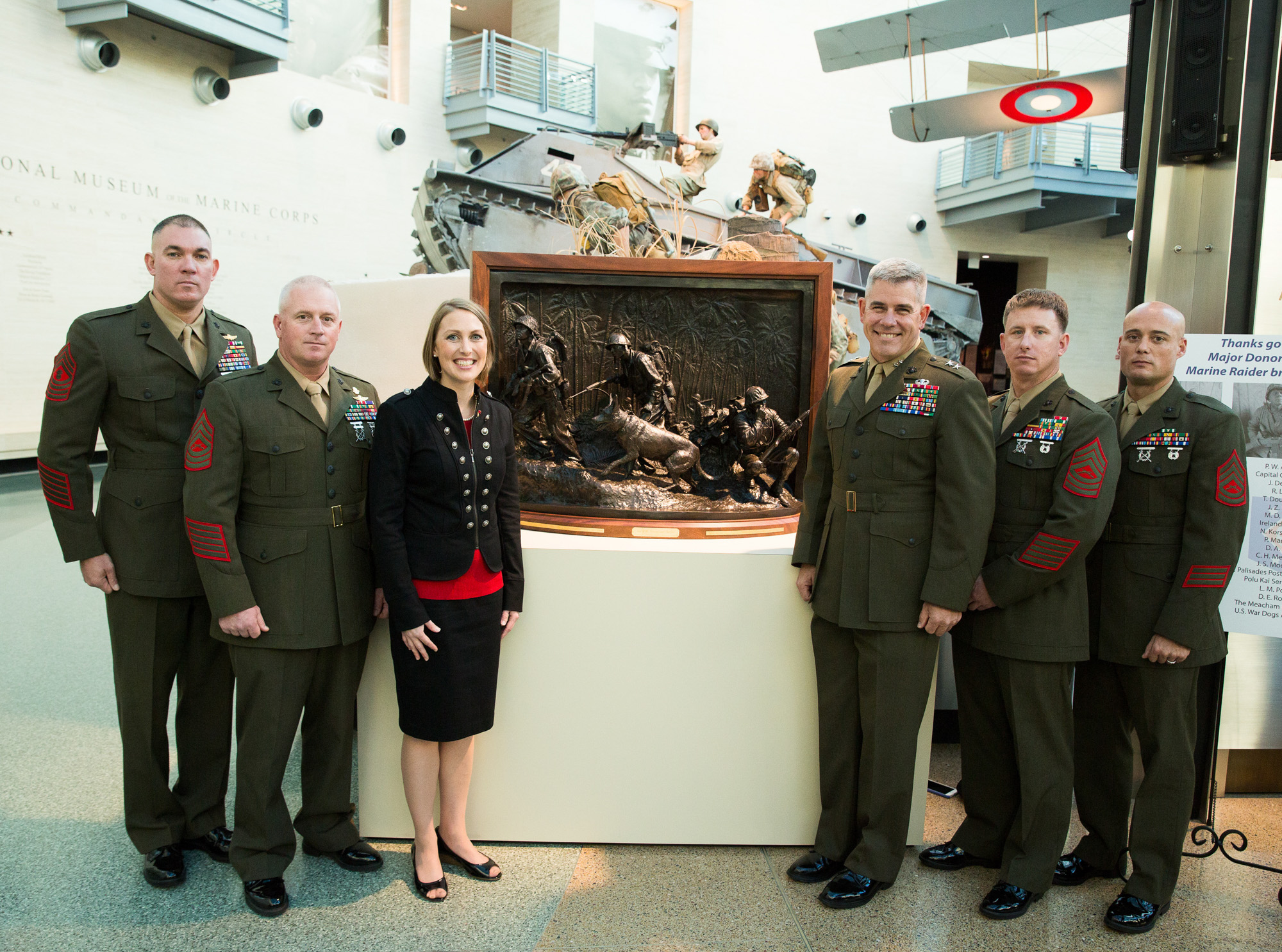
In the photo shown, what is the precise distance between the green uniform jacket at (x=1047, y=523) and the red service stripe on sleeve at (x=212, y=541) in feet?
7.04

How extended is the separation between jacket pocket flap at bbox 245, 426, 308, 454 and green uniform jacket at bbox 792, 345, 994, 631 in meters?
1.58

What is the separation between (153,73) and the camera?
11609mm

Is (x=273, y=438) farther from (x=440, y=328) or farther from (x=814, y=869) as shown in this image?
(x=814, y=869)

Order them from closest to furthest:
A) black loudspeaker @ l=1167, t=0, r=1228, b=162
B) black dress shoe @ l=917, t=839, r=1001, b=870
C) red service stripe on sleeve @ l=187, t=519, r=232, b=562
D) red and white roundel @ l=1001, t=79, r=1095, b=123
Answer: red service stripe on sleeve @ l=187, t=519, r=232, b=562, black dress shoe @ l=917, t=839, r=1001, b=870, black loudspeaker @ l=1167, t=0, r=1228, b=162, red and white roundel @ l=1001, t=79, r=1095, b=123

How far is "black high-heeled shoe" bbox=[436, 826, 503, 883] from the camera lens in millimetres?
2742

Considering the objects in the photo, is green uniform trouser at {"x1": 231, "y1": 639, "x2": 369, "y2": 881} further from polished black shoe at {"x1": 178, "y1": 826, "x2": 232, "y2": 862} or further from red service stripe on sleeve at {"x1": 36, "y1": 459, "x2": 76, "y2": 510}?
red service stripe on sleeve at {"x1": 36, "y1": 459, "x2": 76, "y2": 510}

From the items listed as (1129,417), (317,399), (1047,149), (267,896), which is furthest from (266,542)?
(1047,149)

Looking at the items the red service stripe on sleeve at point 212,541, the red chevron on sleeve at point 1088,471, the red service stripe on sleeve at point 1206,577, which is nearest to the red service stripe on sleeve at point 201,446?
the red service stripe on sleeve at point 212,541

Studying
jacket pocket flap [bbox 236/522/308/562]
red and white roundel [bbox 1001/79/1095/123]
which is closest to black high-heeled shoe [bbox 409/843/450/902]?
jacket pocket flap [bbox 236/522/308/562]

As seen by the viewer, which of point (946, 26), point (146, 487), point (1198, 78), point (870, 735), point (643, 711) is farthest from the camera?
point (946, 26)

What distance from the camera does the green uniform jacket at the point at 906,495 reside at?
2.49m

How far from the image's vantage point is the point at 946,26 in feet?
37.3

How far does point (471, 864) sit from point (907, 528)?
5.53ft

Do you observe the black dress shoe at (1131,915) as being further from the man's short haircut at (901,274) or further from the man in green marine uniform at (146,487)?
the man in green marine uniform at (146,487)
